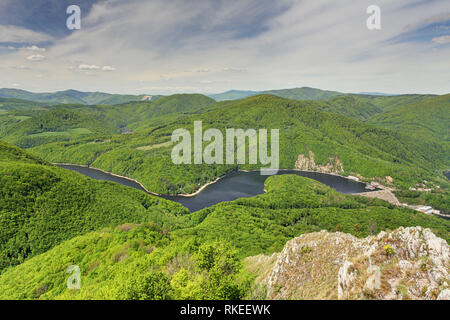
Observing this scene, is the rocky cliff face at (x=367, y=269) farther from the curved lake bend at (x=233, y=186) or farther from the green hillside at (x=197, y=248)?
the curved lake bend at (x=233, y=186)

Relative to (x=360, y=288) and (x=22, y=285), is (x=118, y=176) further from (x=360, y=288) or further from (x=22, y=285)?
(x=360, y=288)

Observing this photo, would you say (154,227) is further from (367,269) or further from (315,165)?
(315,165)

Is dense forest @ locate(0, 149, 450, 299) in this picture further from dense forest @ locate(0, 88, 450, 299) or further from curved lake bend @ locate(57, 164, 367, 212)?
curved lake bend @ locate(57, 164, 367, 212)

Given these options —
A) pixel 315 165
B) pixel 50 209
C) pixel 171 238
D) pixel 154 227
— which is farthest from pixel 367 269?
pixel 315 165
